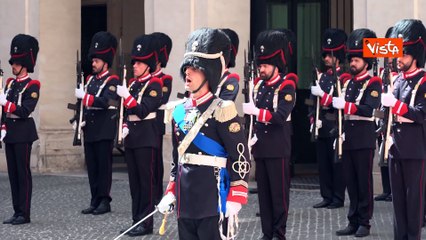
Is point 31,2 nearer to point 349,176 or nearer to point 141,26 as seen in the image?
point 141,26

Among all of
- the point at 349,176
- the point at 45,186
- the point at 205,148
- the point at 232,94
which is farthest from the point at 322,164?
the point at 205,148

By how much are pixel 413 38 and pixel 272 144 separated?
5.22ft

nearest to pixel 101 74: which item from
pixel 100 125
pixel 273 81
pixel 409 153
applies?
pixel 100 125

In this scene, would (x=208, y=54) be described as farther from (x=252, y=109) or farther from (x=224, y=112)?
(x=252, y=109)

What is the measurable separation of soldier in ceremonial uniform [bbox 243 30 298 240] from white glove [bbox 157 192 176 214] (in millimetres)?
2676

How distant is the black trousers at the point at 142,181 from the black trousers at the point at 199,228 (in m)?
3.53

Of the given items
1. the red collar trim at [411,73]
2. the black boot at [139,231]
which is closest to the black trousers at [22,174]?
the black boot at [139,231]

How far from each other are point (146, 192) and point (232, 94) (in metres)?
1.70

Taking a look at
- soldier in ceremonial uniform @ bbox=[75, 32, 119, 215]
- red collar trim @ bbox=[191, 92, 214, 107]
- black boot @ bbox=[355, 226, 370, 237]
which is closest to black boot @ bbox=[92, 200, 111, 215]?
soldier in ceremonial uniform @ bbox=[75, 32, 119, 215]

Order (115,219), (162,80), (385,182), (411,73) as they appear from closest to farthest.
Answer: (411,73) < (162,80) < (115,219) < (385,182)

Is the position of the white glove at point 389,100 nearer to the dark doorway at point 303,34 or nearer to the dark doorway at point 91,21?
the dark doorway at point 303,34

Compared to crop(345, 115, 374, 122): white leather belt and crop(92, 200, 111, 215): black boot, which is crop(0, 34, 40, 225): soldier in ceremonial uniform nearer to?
crop(92, 200, 111, 215): black boot

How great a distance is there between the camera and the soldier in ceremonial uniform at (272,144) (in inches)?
369

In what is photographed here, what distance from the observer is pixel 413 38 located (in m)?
8.97
